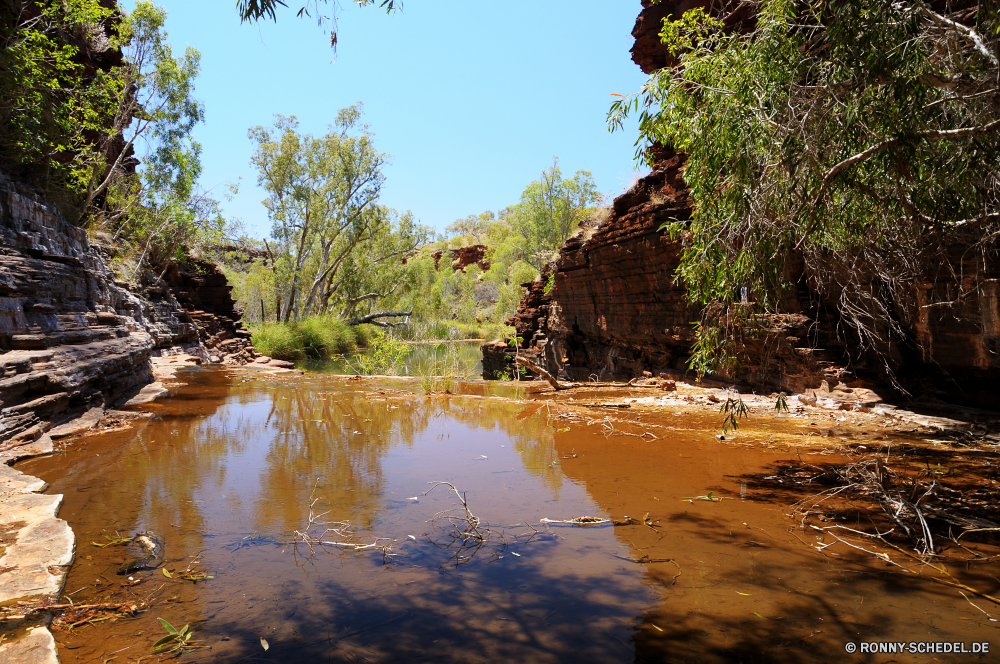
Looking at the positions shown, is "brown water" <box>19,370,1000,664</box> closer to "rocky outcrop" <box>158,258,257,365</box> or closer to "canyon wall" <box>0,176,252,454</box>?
"canyon wall" <box>0,176,252,454</box>

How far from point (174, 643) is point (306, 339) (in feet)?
85.7

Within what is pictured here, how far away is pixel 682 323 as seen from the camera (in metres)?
11.9

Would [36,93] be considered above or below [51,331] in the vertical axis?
above

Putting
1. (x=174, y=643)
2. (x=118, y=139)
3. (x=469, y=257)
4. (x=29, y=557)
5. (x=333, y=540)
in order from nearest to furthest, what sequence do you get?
(x=174, y=643)
(x=29, y=557)
(x=333, y=540)
(x=118, y=139)
(x=469, y=257)

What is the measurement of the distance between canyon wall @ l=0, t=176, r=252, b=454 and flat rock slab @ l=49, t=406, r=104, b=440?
0.09 meters

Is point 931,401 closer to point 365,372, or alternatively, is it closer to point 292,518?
point 292,518

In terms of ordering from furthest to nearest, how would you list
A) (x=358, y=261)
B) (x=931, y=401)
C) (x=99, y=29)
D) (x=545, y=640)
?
(x=358, y=261), (x=99, y=29), (x=931, y=401), (x=545, y=640)

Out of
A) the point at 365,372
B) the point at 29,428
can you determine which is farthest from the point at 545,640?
the point at 365,372

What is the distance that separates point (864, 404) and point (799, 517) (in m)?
5.07

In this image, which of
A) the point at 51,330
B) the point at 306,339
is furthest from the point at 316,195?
the point at 51,330

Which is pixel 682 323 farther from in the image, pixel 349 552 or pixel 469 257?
pixel 469 257

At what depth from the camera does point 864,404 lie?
789cm

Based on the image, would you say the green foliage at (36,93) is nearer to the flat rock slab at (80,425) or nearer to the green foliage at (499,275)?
the flat rock slab at (80,425)

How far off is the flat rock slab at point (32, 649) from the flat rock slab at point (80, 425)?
5425 millimetres
